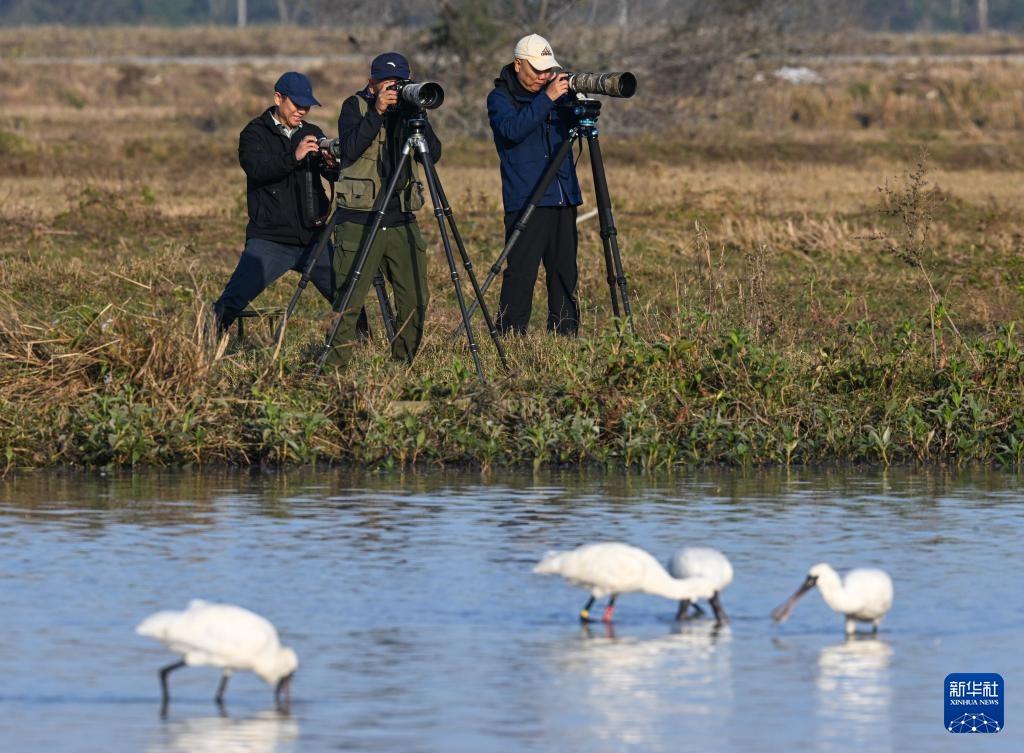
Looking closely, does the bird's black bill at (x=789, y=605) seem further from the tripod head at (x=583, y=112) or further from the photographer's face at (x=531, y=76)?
the photographer's face at (x=531, y=76)

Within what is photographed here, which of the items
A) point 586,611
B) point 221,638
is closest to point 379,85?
point 586,611

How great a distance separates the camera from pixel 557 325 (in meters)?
12.1

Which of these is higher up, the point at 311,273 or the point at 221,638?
the point at 311,273

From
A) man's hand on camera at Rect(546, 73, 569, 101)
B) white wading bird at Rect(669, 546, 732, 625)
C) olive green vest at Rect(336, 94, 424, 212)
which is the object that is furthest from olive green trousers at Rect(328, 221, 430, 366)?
white wading bird at Rect(669, 546, 732, 625)

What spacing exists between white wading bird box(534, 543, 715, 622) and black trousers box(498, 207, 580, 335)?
212 inches

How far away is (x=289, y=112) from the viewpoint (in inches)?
449

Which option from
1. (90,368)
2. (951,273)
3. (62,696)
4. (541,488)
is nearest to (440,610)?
(62,696)

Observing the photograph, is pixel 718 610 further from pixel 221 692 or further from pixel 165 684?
pixel 165 684

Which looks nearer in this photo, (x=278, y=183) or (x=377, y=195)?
(x=377, y=195)

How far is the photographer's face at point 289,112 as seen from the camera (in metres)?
A: 11.4

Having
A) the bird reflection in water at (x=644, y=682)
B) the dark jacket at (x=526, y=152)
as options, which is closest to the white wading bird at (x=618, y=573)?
the bird reflection in water at (x=644, y=682)

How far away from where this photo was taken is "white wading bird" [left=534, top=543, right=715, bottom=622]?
21.4ft

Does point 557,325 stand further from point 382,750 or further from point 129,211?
point 129,211

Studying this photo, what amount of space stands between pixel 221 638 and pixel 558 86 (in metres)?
6.17
